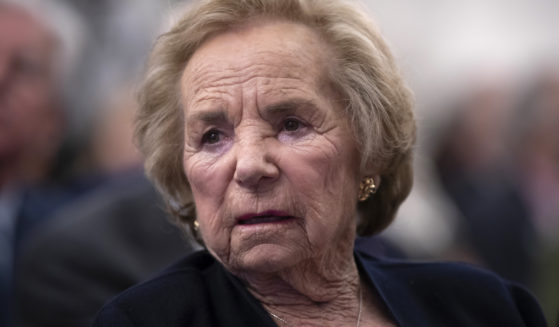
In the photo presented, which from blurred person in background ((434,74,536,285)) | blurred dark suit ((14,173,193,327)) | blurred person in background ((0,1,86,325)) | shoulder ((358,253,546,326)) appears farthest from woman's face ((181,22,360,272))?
blurred person in background ((434,74,536,285))

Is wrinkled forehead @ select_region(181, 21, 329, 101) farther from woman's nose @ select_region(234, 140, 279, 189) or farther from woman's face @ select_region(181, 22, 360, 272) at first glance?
woman's nose @ select_region(234, 140, 279, 189)

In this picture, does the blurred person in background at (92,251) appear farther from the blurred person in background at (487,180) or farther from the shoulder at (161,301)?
the blurred person in background at (487,180)

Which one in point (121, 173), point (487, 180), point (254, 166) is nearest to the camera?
point (254, 166)

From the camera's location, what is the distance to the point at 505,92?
27.5ft

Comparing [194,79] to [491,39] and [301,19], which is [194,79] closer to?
[301,19]

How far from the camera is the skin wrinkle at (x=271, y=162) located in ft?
8.73

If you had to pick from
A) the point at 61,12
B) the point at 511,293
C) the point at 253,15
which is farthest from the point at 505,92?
the point at 253,15

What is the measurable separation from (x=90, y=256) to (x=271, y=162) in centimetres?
151

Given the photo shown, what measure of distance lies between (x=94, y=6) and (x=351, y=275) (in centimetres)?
584

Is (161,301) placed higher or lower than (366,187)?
lower

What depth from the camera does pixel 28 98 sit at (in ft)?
14.9

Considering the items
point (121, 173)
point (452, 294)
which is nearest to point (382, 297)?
point (452, 294)

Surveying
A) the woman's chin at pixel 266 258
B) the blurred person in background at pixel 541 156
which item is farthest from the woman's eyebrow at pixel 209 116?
the blurred person in background at pixel 541 156

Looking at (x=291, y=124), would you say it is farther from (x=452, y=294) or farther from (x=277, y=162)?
(x=452, y=294)
